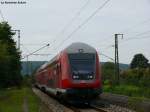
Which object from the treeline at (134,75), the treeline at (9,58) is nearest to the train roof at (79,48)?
the treeline at (9,58)

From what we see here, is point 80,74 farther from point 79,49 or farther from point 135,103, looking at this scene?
point 135,103

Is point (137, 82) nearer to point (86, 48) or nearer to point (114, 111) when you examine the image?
point (86, 48)

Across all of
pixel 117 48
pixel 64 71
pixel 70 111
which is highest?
pixel 117 48

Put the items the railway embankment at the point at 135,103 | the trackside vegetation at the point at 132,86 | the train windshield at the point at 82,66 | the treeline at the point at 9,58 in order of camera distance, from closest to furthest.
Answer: the railway embankment at the point at 135,103, the train windshield at the point at 82,66, the trackside vegetation at the point at 132,86, the treeline at the point at 9,58

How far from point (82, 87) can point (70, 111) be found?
2.43 m

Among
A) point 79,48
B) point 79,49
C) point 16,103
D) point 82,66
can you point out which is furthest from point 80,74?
point 16,103

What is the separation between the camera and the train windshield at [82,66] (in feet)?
101

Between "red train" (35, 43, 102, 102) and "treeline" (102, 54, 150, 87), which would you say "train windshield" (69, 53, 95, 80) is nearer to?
"red train" (35, 43, 102, 102)

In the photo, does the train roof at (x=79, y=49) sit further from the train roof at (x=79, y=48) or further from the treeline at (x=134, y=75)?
the treeline at (x=134, y=75)

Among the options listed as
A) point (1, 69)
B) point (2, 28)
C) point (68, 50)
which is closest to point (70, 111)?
point (68, 50)

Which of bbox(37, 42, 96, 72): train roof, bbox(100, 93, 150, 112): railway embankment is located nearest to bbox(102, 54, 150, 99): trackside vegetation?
bbox(100, 93, 150, 112): railway embankment

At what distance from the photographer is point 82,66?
101 ft

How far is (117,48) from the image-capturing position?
69.5m

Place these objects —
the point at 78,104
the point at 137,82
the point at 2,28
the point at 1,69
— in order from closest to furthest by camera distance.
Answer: the point at 78,104
the point at 1,69
the point at 137,82
the point at 2,28
